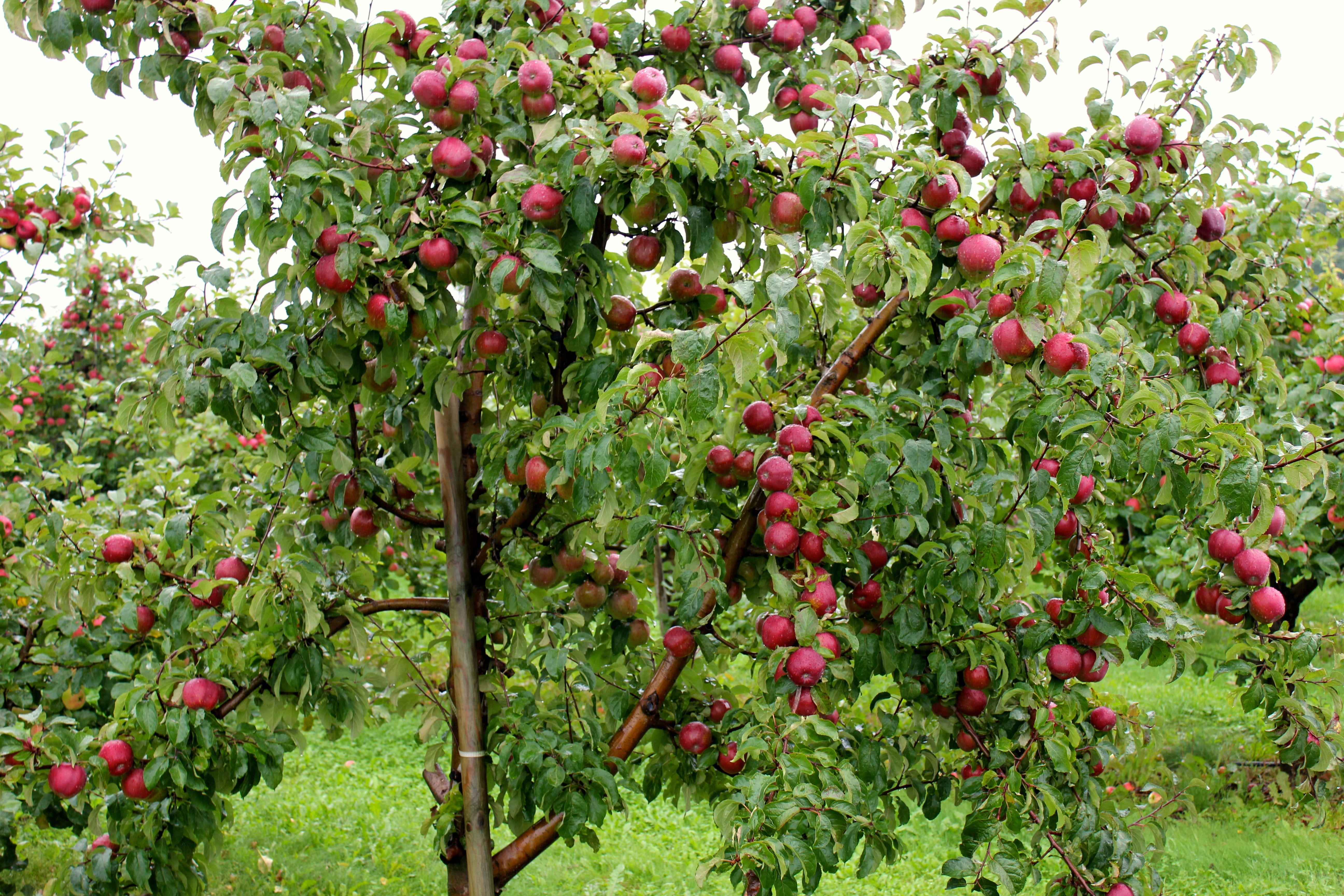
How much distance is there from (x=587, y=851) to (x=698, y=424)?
3.13 meters

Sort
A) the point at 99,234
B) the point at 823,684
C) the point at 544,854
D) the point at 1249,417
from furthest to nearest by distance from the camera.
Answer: the point at 544,854, the point at 99,234, the point at 823,684, the point at 1249,417

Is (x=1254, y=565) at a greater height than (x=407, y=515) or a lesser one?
lesser

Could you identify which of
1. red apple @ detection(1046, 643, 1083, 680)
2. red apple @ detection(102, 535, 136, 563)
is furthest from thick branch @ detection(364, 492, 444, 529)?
red apple @ detection(1046, 643, 1083, 680)

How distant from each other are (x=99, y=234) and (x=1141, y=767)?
4.89 m

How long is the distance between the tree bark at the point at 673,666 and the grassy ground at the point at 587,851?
1.22m

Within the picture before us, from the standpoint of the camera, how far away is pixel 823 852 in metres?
1.53

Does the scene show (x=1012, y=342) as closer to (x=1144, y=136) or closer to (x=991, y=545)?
(x=991, y=545)

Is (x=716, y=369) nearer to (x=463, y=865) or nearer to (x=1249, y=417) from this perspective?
(x=1249, y=417)

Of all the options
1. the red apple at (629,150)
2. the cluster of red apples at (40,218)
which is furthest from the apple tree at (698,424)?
the cluster of red apples at (40,218)

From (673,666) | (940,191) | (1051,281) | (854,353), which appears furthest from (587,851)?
(1051,281)

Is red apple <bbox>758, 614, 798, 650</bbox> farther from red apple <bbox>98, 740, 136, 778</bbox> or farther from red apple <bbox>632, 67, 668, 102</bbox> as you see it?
red apple <bbox>98, 740, 136, 778</bbox>

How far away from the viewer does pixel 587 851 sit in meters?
4.10

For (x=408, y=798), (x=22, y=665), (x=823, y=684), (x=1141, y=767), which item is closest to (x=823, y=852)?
(x=823, y=684)

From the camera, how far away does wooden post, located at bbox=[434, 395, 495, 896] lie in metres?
2.20
